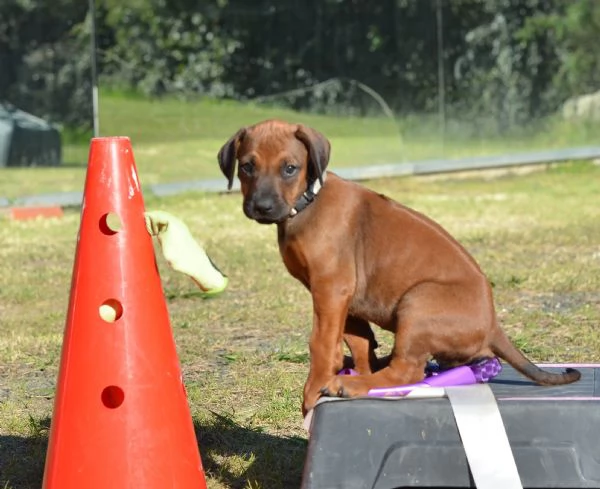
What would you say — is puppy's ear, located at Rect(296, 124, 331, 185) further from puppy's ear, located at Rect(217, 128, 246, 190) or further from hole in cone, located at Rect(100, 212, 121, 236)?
hole in cone, located at Rect(100, 212, 121, 236)

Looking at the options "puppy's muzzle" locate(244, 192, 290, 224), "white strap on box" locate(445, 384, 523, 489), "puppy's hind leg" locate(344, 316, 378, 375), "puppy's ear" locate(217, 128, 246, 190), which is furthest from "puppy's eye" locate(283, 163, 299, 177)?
"white strap on box" locate(445, 384, 523, 489)

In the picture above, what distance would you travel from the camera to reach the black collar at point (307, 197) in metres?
4.30

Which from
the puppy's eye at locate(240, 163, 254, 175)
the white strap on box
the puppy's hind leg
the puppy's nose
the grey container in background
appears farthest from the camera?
the grey container in background

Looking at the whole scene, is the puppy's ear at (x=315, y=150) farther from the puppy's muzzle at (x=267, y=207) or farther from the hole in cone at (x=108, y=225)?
the hole in cone at (x=108, y=225)

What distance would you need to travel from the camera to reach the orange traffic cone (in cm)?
387

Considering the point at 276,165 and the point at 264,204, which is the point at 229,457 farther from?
the point at 276,165

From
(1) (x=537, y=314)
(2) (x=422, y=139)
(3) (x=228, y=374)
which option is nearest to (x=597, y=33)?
(2) (x=422, y=139)

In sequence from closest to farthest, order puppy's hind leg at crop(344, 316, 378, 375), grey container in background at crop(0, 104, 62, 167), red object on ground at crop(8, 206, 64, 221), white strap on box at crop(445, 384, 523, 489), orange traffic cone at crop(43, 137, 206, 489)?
white strap on box at crop(445, 384, 523, 489)
orange traffic cone at crop(43, 137, 206, 489)
puppy's hind leg at crop(344, 316, 378, 375)
red object on ground at crop(8, 206, 64, 221)
grey container in background at crop(0, 104, 62, 167)

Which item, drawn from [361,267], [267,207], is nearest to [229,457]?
[361,267]

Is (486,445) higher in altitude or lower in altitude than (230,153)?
lower

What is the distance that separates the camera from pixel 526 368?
4285 millimetres

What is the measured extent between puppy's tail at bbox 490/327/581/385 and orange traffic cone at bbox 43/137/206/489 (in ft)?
3.87

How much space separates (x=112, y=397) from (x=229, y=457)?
0.87 m

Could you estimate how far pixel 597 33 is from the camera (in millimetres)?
15648
